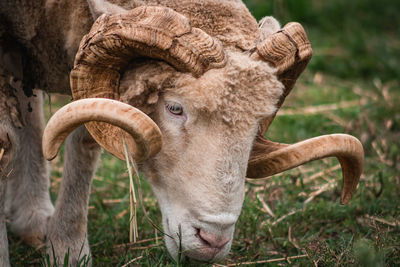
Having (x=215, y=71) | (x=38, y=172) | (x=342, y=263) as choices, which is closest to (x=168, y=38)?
(x=215, y=71)

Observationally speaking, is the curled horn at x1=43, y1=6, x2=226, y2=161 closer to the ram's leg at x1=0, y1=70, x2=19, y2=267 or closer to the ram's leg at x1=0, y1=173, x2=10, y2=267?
the ram's leg at x1=0, y1=70, x2=19, y2=267

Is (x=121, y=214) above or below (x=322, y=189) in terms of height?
below

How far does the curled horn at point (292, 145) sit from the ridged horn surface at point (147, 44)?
298mm

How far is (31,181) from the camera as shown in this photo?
400 cm

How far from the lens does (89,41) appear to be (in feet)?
8.12

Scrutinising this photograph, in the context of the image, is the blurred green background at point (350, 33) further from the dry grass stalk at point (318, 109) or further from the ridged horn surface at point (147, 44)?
the ridged horn surface at point (147, 44)

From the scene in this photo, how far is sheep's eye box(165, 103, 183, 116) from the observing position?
2574 millimetres

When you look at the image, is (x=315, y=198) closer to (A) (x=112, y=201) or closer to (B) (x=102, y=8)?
(A) (x=112, y=201)

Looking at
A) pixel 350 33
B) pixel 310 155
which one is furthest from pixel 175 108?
pixel 350 33

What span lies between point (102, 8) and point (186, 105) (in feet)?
2.13

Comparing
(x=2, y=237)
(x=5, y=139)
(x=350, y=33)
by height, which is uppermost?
(x=5, y=139)

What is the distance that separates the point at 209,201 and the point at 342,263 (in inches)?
39.3

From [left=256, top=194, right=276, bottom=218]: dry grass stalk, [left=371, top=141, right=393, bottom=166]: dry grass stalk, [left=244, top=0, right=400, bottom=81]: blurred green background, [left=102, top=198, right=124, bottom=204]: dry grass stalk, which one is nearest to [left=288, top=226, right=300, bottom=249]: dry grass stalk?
[left=256, top=194, right=276, bottom=218]: dry grass stalk

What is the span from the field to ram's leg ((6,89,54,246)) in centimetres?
20
